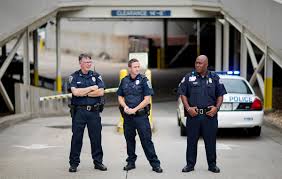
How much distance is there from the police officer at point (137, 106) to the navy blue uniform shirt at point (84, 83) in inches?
14.5

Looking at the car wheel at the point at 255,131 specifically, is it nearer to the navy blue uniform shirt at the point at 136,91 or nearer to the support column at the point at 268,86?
the support column at the point at 268,86

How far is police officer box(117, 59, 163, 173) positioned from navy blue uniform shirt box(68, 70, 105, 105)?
37 centimetres

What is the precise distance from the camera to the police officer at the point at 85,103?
911cm

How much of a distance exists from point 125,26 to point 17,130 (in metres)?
31.6

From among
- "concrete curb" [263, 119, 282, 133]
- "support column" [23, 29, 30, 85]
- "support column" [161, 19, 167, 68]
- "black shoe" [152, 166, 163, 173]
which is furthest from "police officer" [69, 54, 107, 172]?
"support column" [161, 19, 167, 68]

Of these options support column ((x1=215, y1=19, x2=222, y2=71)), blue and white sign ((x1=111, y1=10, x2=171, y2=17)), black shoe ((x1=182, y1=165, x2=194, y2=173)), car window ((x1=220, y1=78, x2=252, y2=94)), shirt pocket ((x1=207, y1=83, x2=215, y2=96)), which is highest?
blue and white sign ((x1=111, y1=10, x2=171, y2=17))

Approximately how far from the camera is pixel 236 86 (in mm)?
13727

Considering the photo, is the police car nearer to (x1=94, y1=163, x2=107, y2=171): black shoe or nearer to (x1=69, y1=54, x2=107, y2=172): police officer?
(x1=94, y1=163, x2=107, y2=171): black shoe

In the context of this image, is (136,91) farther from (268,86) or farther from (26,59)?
(26,59)

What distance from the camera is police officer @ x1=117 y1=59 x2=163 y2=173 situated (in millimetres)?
9062

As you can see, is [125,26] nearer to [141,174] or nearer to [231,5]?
[231,5]

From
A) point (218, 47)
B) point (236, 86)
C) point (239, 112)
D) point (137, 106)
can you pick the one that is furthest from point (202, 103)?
point (218, 47)

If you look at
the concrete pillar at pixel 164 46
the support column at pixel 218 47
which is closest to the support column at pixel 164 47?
the concrete pillar at pixel 164 46

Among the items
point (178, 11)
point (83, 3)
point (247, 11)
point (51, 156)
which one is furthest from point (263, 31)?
point (51, 156)
